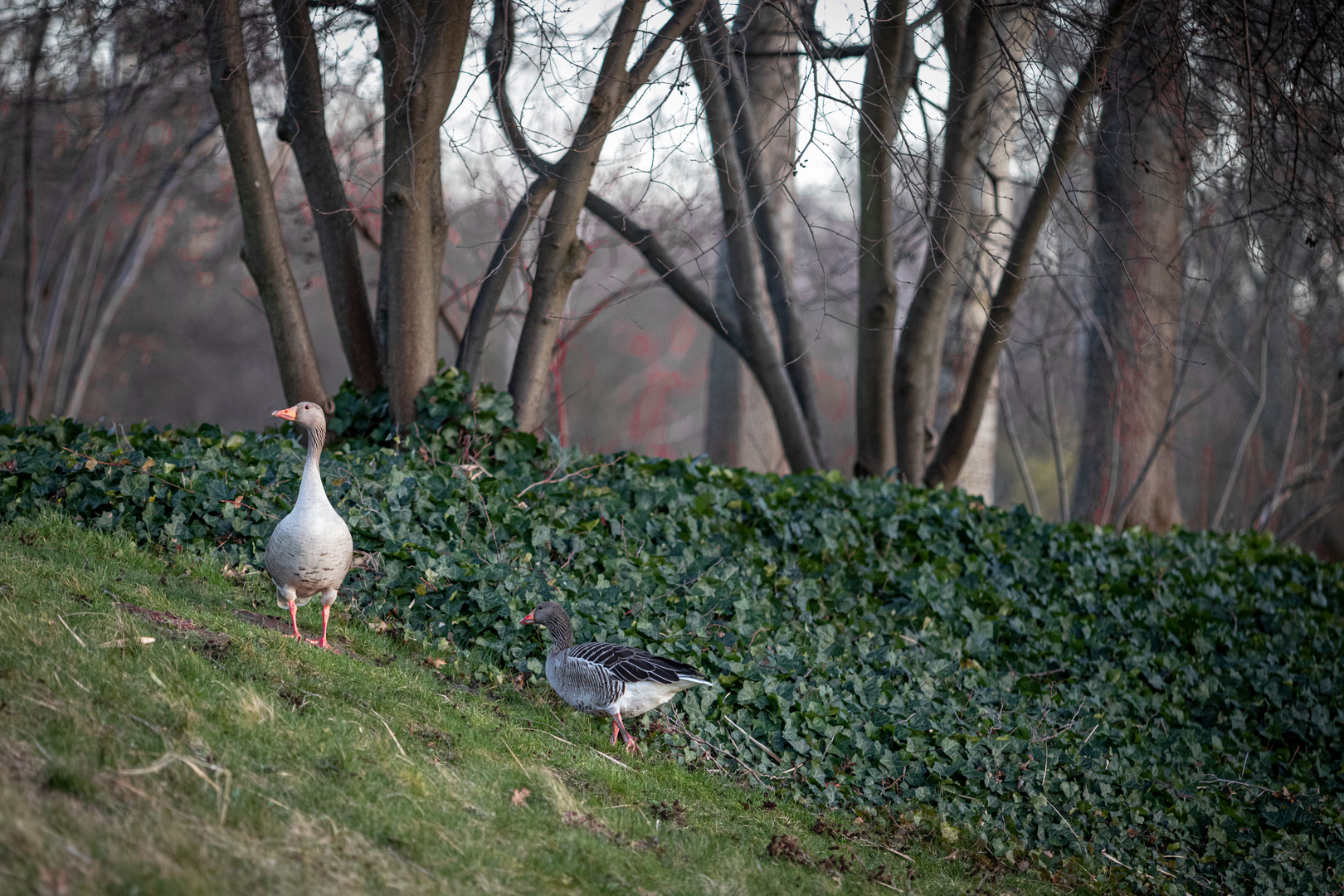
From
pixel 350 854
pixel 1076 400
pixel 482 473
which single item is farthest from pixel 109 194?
pixel 1076 400

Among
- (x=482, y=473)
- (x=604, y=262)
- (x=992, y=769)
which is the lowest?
(x=992, y=769)

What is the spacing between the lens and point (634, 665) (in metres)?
4.48

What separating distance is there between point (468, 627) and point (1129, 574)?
20.0 ft

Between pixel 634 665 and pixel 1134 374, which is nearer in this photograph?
pixel 634 665

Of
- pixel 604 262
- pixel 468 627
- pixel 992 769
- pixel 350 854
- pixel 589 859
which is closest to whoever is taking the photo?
pixel 350 854

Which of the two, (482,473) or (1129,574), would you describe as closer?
(482,473)

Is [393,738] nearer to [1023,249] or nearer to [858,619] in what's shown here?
[858,619]

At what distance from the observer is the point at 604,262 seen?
914 inches

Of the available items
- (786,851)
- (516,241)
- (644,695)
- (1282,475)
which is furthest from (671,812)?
(1282,475)

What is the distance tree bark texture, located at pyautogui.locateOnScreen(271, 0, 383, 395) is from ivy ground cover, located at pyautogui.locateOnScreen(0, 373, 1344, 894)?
57 centimetres

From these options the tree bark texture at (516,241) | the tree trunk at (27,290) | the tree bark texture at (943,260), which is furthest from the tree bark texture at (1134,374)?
the tree trunk at (27,290)

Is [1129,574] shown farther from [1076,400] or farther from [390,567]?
[1076,400]

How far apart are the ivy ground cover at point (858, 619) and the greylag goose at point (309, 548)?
0.88 metres

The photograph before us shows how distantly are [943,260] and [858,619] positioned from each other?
3.15 m
